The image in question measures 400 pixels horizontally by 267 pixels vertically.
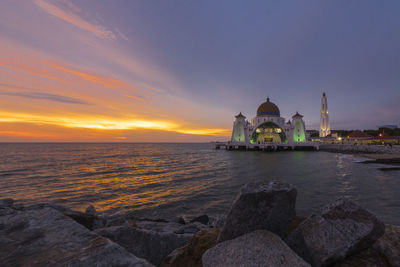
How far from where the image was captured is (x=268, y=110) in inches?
3063

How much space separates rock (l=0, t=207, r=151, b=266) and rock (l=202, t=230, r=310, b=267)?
94 centimetres

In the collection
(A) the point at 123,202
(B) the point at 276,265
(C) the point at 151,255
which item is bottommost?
(A) the point at 123,202

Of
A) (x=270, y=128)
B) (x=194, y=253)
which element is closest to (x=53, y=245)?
(x=194, y=253)

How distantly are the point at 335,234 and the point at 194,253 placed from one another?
7.37 feet

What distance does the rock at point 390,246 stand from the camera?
2539 millimetres

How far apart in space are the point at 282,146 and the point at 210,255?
227ft

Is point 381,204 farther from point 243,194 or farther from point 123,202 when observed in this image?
point 123,202

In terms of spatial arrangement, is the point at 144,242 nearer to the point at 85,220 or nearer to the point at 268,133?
the point at 85,220

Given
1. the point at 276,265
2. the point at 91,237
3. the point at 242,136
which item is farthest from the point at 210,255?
the point at 242,136

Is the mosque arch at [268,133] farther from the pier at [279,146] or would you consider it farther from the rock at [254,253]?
the rock at [254,253]

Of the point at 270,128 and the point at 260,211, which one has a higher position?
the point at 270,128

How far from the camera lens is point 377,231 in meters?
2.68

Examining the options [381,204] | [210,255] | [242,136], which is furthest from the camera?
[242,136]

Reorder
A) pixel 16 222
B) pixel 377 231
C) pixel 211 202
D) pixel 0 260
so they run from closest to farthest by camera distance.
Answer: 1. pixel 0 260
2. pixel 377 231
3. pixel 16 222
4. pixel 211 202
